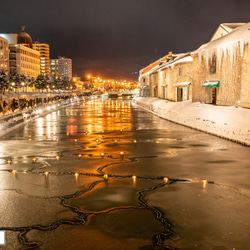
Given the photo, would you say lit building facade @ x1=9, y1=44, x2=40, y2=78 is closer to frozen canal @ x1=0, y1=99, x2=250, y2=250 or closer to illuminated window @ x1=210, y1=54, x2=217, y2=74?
illuminated window @ x1=210, y1=54, x2=217, y2=74

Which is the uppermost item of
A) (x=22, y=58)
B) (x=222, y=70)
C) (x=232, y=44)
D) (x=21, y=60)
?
(x=22, y=58)

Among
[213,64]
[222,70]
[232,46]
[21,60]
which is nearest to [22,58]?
[21,60]

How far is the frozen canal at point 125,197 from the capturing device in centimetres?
507

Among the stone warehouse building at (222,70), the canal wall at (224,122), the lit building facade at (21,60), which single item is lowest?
the canal wall at (224,122)

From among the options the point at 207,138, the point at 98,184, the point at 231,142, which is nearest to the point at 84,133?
the point at 207,138

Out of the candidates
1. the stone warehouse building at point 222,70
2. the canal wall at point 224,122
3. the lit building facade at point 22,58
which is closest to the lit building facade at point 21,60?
the lit building facade at point 22,58

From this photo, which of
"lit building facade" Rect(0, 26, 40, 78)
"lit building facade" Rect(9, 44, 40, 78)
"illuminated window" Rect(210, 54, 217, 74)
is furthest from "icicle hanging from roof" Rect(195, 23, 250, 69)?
"lit building facade" Rect(9, 44, 40, 78)

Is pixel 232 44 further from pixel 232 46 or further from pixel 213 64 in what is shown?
pixel 213 64

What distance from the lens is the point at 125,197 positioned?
7.05 meters

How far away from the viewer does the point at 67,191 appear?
7508 mm

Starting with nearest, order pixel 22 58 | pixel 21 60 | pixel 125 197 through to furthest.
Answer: pixel 125 197, pixel 21 60, pixel 22 58

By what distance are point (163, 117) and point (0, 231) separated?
2365 centimetres

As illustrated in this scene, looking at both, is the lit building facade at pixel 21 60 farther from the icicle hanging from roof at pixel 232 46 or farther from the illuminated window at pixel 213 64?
the icicle hanging from roof at pixel 232 46

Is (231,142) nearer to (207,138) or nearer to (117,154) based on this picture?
(207,138)
